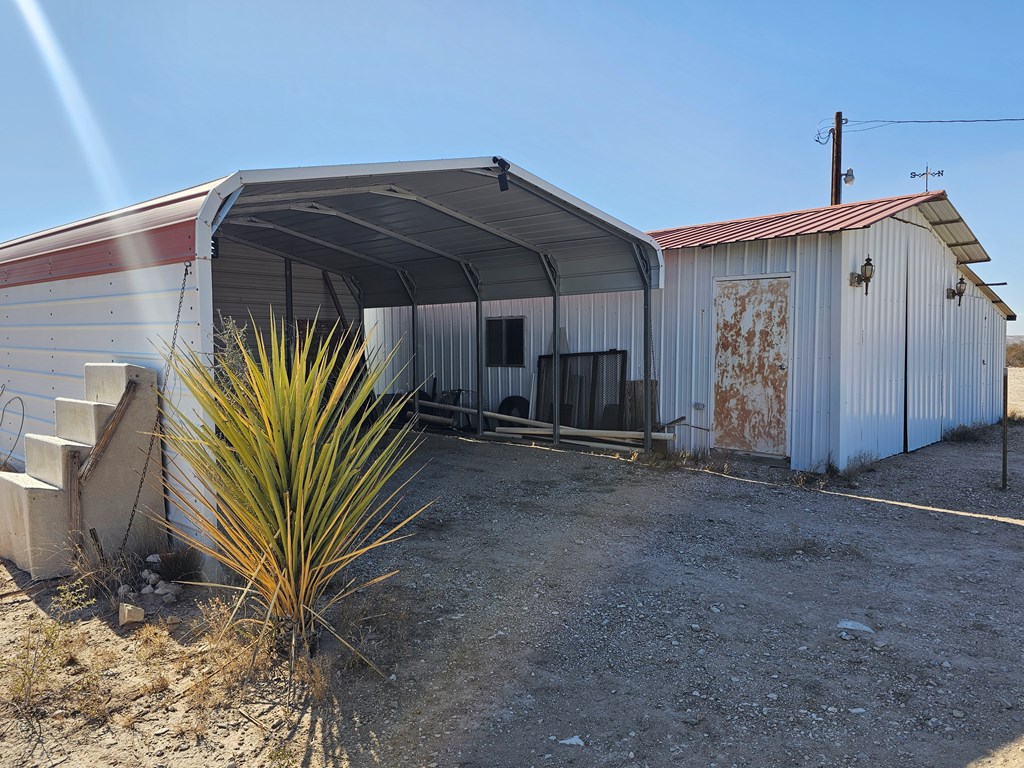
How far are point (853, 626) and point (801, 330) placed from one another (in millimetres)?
4753

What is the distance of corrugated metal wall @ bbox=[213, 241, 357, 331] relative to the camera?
11438 millimetres

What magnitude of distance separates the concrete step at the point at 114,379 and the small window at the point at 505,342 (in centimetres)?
678

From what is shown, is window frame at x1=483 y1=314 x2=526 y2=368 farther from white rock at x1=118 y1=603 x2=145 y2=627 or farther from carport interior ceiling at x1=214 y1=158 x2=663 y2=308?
white rock at x1=118 y1=603 x2=145 y2=627

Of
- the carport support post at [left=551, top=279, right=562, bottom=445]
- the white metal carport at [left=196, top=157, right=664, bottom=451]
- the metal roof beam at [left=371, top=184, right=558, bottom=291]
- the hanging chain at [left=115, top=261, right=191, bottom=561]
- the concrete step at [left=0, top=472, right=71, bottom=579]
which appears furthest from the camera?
the carport support post at [left=551, top=279, right=562, bottom=445]

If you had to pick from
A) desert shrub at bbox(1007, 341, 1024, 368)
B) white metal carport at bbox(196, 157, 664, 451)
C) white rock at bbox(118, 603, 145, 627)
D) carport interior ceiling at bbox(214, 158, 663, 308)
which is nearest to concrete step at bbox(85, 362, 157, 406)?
white metal carport at bbox(196, 157, 664, 451)

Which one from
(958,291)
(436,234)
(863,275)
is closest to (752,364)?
(863,275)

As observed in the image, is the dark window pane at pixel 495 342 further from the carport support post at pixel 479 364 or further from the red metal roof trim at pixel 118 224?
the red metal roof trim at pixel 118 224

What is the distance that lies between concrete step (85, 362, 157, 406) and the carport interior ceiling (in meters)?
1.11

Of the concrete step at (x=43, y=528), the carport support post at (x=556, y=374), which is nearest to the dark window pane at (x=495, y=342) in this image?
the carport support post at (x=556, y=374)

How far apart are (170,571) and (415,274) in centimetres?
768

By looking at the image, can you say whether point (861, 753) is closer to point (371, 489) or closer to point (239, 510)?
point (371, 489)

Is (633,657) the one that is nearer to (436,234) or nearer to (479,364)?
(436,234)

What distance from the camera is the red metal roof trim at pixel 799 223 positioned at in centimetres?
787

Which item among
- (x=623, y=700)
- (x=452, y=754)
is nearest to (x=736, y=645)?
(x=623, y=700)
